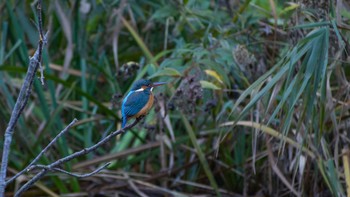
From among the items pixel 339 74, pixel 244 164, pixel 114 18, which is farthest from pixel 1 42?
pixel 339 74

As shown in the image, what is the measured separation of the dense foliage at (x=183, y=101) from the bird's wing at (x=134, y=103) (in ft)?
1.84

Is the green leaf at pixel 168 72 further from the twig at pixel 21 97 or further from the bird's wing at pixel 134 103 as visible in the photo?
the twig at pixel 21 97

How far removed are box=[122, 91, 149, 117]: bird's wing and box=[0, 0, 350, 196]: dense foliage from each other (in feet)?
1.84

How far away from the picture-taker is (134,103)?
2738 millimetres

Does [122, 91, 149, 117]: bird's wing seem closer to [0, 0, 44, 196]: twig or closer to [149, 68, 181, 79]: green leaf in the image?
[149, 68, 181, 79]: green leaf

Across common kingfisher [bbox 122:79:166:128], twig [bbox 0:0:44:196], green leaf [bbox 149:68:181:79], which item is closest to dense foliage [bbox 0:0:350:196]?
green leaf [bbox 149:68:181:79]

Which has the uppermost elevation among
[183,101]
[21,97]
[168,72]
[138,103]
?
[21,97]

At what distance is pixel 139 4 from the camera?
4.61m

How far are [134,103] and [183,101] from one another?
2.30ft

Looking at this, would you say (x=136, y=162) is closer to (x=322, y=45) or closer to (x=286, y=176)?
(x=286, y=176)

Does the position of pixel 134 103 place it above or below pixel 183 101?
above

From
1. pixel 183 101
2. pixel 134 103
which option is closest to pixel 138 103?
pixel 134 103

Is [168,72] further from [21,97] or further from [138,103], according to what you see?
[21,97]

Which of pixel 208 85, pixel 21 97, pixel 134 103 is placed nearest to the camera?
pixel 21 97
